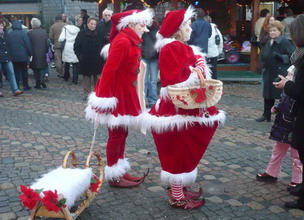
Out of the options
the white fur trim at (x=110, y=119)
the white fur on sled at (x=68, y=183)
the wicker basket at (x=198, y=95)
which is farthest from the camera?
the white fur trim at (x=110, y=119)

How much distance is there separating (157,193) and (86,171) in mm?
1028

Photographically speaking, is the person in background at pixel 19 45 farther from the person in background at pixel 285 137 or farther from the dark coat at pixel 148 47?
the person in background at pixel 285 137

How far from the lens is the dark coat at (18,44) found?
34.5 feet

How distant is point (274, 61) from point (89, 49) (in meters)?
4.20

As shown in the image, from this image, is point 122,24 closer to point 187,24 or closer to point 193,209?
point 187,24

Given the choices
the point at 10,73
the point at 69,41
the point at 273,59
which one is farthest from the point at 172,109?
the point at 69,41

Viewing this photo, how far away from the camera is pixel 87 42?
9445 millimetres

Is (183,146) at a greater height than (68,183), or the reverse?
(183,146)

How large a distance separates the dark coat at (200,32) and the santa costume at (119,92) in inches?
217

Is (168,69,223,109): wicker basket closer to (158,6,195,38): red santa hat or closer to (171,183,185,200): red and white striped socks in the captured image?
(158,6,195,38): red santa hat

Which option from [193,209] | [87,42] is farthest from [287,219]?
[87,42]

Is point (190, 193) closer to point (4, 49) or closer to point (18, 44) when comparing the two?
point (4, 49)

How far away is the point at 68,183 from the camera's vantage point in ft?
11.8

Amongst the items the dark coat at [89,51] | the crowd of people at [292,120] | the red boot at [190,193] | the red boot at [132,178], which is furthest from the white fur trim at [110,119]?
the dark coat at [89,51]
